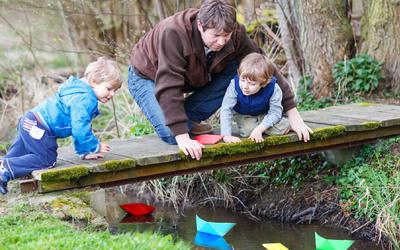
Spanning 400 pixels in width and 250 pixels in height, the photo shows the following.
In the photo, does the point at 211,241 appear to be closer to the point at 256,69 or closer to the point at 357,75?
the point at 256,69

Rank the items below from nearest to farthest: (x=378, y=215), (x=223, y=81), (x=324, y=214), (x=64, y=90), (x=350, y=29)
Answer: (x=64, y=90) → (x=378, y=215) → (x=223, y=81) → (x=324, y=214) → (x=350, y=29)

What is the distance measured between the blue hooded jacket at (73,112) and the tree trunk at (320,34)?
12.4 ft

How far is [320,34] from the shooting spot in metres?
8.07

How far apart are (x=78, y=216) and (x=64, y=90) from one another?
3.23 ft

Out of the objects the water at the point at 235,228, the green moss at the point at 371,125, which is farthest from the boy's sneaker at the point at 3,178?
the green moss at the point at 371,125

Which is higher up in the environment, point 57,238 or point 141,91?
point 141,91

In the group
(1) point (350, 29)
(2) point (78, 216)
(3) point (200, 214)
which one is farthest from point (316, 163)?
(2) point (78, 216)

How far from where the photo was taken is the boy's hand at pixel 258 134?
5605mm

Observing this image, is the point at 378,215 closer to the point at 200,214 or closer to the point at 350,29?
the point at 200,214

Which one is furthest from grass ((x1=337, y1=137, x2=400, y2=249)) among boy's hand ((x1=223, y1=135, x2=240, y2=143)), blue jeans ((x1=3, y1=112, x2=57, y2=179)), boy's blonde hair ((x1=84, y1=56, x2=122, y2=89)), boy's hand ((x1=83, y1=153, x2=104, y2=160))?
blue jeans ((x1=3, y1=112, x2=57, y2=179))

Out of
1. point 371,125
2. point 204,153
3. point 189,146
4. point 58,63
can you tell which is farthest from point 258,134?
point 58,63

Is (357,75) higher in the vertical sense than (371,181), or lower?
higher

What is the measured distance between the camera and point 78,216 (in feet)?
17.0

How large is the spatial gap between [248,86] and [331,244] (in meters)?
1.45
